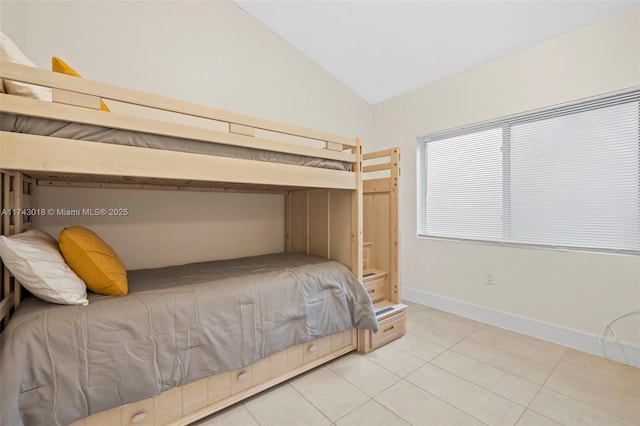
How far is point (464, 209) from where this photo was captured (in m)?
2.81

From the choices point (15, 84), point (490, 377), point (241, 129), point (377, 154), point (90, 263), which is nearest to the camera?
point (15, 84)

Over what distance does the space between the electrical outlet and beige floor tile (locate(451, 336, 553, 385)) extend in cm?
60

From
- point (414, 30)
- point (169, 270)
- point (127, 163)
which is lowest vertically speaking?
point (169, 270)

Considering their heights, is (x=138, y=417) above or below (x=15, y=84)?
below

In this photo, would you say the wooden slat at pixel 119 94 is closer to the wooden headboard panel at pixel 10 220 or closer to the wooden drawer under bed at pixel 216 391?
the wooden headboard panel at pixel 10 220

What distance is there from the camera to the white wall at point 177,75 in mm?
1772

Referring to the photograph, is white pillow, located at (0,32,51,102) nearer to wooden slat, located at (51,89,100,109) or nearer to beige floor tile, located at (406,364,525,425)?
wooden slat, located at (51,89,100,109)

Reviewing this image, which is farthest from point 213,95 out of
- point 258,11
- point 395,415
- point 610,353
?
point 610,353

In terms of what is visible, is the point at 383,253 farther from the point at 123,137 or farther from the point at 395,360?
the point at 123,137

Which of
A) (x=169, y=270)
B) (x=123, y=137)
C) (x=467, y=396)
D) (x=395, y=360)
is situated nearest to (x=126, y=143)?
(x=123, y=137)

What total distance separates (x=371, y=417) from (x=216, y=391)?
2.63 feet

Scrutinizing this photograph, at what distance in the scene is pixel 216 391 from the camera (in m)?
1.40

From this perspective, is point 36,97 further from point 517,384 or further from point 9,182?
point 517,384

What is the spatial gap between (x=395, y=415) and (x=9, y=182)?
2.15m
